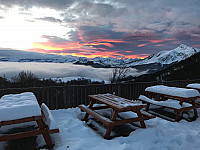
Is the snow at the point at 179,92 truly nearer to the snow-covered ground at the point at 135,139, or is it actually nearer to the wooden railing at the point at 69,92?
the snow-covered ground at the point at 135,139

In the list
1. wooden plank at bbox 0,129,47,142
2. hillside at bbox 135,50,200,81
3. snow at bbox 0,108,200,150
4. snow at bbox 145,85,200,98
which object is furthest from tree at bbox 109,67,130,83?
hillside at bbox 135,50,200,81

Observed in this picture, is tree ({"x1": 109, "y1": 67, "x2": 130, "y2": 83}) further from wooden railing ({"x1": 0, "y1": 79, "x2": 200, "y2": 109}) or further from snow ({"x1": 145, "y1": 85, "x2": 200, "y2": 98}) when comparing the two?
snow ({"x1": 145, "y1": 85, "x2": 200, "y2": 98})

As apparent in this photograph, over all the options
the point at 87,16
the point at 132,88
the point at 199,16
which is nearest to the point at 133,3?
the point at 87,16

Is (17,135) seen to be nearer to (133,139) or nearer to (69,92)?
(133,139)

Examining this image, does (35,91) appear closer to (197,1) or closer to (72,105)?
(72,105)

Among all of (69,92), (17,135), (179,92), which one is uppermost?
(179,92)

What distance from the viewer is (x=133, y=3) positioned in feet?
31.2

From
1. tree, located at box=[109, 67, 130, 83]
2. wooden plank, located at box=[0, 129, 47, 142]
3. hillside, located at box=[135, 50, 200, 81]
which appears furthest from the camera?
hillside, located at box=[135, 50, 200, 81]

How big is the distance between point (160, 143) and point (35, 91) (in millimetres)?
5172

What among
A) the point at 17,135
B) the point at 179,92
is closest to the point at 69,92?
the point at 17,135

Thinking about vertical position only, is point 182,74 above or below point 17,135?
above

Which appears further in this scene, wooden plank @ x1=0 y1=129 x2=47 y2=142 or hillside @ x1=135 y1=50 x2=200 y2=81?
hillside @ x1=135 y1=50 x2=200 y2=81

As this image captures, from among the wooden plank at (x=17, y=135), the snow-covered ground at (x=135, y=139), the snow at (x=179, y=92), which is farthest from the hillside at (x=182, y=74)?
the wooden plank at (x=17, y=135)

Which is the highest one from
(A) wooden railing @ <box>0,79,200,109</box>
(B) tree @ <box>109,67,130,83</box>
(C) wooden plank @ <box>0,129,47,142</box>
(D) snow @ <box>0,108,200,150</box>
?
(B) tree @ <box>109,67,130,83</box>
